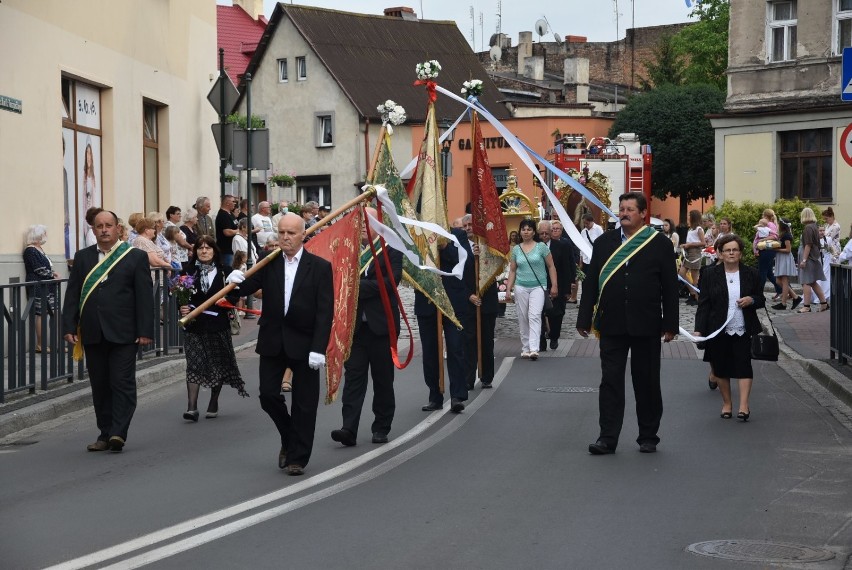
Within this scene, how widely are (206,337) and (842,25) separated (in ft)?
86.0

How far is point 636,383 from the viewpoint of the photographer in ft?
35.0

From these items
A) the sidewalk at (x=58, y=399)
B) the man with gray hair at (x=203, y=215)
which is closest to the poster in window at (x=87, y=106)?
the man with gray hair at (x=203, y=215)

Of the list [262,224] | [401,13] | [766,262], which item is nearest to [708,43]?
[401,13]

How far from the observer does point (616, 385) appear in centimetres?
1052

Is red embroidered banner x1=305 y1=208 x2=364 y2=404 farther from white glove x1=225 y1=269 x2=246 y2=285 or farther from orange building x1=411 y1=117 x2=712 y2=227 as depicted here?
orange building x1=411 y1=117 x2=712 y2=227

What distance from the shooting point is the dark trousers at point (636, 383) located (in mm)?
10430

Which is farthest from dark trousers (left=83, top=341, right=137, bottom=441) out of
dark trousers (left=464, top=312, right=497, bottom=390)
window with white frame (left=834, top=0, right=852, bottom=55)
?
window with white frame (left=834, top=0, right=852, bottom=55)

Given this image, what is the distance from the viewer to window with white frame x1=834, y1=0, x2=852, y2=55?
3450 cm

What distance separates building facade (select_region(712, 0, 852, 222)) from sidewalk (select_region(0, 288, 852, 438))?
32.2 ft

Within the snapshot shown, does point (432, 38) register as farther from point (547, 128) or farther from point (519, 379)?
point (519, 379)

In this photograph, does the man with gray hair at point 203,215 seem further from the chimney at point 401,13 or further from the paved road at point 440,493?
the chimney at point 401,13

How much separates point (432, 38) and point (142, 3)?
43.8 m

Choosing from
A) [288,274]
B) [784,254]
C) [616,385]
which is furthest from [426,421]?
[784,254]

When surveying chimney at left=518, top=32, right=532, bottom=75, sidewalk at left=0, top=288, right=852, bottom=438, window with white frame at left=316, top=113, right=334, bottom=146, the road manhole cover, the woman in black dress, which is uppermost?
chimney at left=518, top=32, right=532, bottom=75
